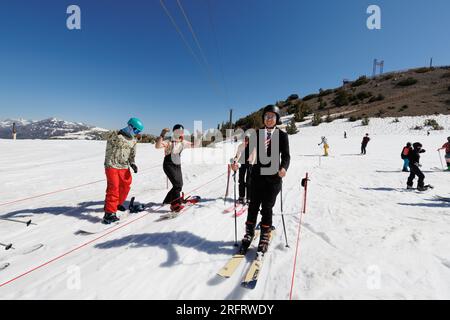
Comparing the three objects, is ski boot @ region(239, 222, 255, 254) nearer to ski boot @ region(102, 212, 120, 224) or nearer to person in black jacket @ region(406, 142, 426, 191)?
ski boot @ region(102, 212, 120, 224)

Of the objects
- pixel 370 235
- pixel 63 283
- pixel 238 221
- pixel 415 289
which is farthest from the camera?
pixel 238 221

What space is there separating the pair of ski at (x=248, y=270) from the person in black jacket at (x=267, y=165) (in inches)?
5.3

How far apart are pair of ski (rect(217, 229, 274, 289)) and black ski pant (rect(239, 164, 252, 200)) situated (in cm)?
284

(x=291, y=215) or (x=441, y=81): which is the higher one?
(x=441, y=81)

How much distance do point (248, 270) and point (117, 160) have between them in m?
3.60

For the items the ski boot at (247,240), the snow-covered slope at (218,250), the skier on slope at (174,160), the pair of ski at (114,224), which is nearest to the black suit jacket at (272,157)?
the ski boot at (247,240)

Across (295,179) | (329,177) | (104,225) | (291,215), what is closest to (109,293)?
(104,225)

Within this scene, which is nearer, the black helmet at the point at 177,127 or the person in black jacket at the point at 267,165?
the person in black jacket at the point at 267,165

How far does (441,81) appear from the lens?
44062 millimetres

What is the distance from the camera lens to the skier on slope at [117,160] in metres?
4.77

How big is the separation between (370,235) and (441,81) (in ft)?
196

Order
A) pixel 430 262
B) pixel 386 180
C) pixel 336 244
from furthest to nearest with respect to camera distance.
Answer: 1. pixel 386 180
2. pixel 336 244
3. pixel 430 262

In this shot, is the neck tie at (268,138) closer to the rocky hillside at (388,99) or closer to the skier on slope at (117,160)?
the skier on slope at (117,160)

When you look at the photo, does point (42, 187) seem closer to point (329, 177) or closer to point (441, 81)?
point (329, 177)
